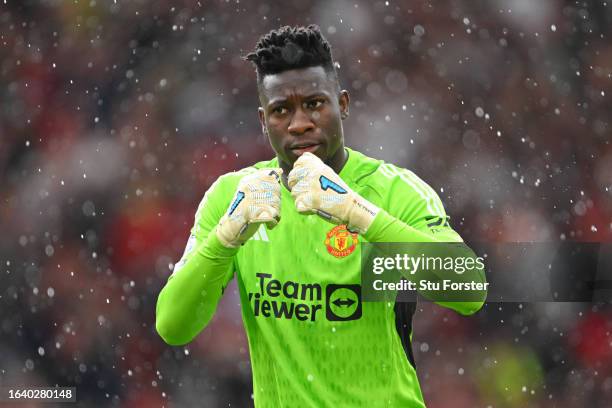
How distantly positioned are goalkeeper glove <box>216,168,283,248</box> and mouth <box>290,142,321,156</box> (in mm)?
138

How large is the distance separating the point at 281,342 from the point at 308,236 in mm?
345

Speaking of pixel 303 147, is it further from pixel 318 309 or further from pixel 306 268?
pixel 318 309

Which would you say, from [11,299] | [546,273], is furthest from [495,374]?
[11,299]

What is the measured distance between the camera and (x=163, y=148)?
7.16 metres

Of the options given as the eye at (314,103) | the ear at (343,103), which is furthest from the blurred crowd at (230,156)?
the eye at (314,103)

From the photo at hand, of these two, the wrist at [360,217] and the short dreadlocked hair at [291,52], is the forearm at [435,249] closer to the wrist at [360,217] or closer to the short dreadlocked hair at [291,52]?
the wrist at [360,217]

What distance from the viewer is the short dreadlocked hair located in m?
3.02

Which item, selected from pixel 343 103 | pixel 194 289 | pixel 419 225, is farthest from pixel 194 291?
pixel 343 103

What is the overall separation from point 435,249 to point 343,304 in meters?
0.36

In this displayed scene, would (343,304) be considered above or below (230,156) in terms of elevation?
below

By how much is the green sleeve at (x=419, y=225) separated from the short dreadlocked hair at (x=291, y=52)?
432mm

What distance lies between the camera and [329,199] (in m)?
2.76

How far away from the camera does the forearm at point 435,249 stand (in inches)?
109

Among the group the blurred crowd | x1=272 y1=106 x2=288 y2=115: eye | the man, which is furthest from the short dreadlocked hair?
the blurred crowd
